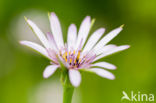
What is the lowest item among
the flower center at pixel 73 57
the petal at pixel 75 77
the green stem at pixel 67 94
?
the green stem at pixel 67 94

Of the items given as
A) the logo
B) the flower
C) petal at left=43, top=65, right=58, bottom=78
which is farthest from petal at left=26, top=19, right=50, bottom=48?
the logo

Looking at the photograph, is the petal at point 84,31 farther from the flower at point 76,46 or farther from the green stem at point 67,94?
the green stem at point 67,94

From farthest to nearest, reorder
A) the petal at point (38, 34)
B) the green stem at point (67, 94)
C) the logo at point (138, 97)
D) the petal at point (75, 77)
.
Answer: the logo at point (138, 97), the petal at point (38, 34), the green stem at point (67, 94), the petal at point (75, 77)

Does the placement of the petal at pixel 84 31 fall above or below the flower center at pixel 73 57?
above

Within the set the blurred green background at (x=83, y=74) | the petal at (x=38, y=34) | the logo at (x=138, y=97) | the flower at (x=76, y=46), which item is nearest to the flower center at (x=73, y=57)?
the flower at (x=76, y=46)

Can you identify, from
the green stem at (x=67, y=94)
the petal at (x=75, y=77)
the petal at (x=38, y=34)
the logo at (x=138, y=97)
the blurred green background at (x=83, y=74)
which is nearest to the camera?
the petal at (x=75, y=77)

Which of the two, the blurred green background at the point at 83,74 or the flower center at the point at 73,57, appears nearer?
the flower center at the point at 73,57

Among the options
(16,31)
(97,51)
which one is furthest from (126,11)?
(97,51)
